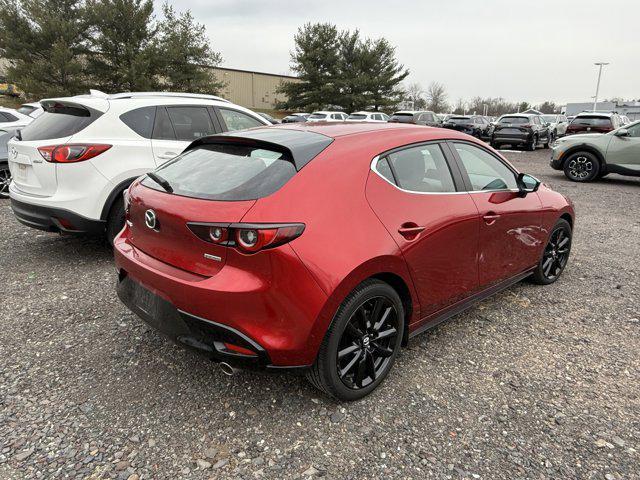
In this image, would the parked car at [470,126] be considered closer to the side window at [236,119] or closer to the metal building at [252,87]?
the side window at [236,119]

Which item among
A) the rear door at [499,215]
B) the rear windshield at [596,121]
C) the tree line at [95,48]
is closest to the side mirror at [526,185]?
the rear door at [499,215]

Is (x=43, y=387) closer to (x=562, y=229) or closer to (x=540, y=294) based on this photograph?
(x=540, y=294)

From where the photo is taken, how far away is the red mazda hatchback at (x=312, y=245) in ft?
7.31

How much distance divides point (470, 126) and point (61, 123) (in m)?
22.5

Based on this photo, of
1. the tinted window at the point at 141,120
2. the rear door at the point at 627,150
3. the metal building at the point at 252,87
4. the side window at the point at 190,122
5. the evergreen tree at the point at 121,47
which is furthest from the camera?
the metal building at the point at 252,87

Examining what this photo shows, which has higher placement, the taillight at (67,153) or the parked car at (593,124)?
the parked car at (593,124)

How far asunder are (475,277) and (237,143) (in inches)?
74.8

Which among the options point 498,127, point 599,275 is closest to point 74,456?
point 599,275

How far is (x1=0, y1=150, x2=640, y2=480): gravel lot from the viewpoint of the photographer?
2.23 meters

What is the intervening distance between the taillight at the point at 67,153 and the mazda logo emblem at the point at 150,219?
2.25 m

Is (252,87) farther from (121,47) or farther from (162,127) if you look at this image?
(162,127)

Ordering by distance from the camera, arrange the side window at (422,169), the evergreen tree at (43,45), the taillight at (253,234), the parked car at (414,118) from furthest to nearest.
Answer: the evergreen tree at (43,45) → the parked car at (414,118) → the side window at (422,169) → the taillight at (253,234)

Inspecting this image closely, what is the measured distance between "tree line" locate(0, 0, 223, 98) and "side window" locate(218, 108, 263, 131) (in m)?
24.2

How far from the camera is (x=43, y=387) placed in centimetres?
274
